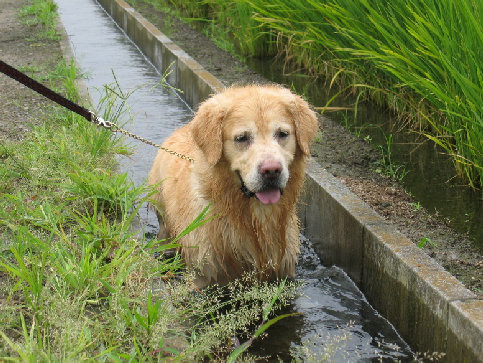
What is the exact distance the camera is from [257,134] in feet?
13.1

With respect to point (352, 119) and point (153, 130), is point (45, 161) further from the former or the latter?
point (352, 119)

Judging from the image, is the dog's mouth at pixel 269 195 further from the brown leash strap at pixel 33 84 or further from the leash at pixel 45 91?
the brown leash strap at pixel 33 84

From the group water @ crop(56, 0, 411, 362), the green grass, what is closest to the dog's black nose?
water @ crop(56, 0, 411, 362)

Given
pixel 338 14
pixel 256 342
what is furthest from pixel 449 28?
pixel 256 342

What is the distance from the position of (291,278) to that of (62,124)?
2705mm

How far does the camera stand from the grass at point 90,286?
10.0 feet

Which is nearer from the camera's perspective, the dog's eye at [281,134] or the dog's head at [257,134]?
the dog's head at [257,134]

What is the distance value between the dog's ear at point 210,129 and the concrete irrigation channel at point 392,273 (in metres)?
1.01

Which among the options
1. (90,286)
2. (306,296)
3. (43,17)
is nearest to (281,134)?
(306,296)

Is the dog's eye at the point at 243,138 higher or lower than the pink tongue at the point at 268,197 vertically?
higher

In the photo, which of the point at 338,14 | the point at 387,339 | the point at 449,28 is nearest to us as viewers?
the point at 387,339

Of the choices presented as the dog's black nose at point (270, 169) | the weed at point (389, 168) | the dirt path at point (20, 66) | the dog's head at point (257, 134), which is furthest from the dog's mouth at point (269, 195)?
the dirt path at point (20, 66)

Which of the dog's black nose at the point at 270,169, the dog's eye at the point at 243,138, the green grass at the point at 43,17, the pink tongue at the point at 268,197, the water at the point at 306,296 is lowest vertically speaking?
the water at the point at 306,296

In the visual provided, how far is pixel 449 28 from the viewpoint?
502 cm
